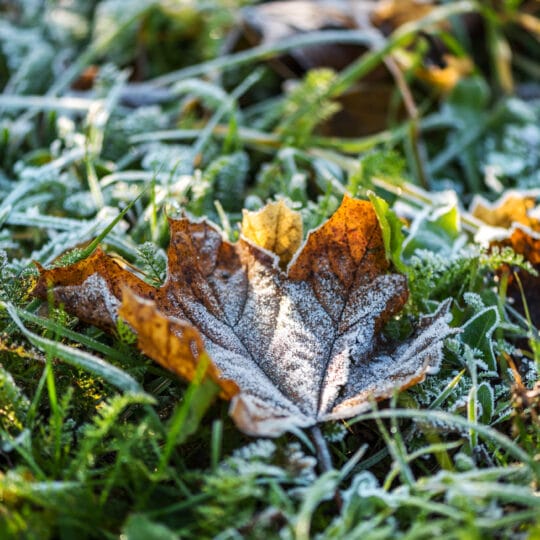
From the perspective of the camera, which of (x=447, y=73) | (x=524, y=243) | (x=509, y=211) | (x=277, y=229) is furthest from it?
(x=447, y=73)

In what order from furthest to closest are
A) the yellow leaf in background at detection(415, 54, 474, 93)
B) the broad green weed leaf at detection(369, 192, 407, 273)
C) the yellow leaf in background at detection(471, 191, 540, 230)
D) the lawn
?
the yellow leaf in background at detection(415, 54, 474, 93) → the yellow leaf in background at detection(471, 191, 540, 230) → the broad green weed leaf at detection(369, 192, 407, 273) → the lawn

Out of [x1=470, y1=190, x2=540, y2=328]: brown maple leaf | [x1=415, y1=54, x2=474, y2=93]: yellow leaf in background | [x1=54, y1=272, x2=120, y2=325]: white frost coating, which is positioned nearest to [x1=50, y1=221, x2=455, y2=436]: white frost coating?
[x1=54, y1=272, x2=120, y2=325]: white frost coating

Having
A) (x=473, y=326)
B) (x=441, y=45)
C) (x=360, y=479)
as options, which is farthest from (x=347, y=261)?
(x=441, y=45)

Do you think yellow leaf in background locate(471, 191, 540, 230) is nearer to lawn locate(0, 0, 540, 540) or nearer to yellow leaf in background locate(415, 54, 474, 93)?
lawn locate(0, 0, 540, 540)

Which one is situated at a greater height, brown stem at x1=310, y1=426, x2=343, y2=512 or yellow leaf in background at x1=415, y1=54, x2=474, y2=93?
yellow leaf in background at x1=415, y1=54, x2=474, y2=93

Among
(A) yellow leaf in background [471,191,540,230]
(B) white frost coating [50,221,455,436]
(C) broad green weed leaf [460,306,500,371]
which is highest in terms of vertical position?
(B) white frost coating [50,221,455,436]

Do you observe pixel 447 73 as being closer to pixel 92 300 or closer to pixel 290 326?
pixel 290 326

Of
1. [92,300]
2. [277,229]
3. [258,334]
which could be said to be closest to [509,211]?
[277,229]

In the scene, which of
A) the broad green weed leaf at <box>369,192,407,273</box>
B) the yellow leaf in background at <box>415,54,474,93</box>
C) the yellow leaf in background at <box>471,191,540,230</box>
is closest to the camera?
the broad green weed leaf at <box>369,192,407,273</box>
